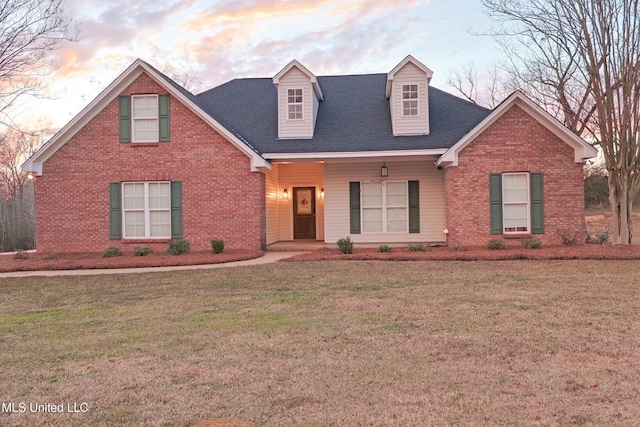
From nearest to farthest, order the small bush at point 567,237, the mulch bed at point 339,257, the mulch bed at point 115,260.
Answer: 1. the mulch bed at point 339,257
2. the mulch bed at point 115,260
3. the small bush at point 567,237

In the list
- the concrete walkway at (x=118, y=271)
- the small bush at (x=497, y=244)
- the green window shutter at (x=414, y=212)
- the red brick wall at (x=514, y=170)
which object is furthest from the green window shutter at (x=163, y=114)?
the small bush at (x=497, y=244)

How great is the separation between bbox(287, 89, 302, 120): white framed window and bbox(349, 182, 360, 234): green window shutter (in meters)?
3.10

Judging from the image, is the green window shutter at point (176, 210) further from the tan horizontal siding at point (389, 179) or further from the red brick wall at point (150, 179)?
the tan horizontal siding at point (389, 179)

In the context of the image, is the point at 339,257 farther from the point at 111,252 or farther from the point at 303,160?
the point at 111,252

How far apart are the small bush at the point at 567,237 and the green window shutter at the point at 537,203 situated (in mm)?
559

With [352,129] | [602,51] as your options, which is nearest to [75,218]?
[352,129]

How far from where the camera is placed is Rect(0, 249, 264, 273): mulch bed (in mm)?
12359

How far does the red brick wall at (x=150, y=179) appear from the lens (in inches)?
593

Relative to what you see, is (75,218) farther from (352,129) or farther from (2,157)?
(2,157)

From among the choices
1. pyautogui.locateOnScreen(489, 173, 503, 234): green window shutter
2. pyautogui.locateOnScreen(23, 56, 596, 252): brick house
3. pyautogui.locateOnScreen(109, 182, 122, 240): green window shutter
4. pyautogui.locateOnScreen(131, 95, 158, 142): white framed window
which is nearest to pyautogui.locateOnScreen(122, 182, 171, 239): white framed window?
pyautogui.locateOnScreen(23, 56, 596, 252): brick house

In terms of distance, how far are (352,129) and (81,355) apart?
13.0m

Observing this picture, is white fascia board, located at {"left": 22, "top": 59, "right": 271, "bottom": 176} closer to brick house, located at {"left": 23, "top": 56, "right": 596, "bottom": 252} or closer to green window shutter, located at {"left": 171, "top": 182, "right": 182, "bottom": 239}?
brick house, located at {"left": 23, "top": 56, "right": 596, "bottom": 252}

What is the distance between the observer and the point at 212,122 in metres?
14.8

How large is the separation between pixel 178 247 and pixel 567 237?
11.7m
